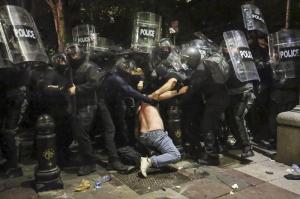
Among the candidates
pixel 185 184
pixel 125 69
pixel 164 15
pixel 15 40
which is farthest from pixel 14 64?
pixel 164 15

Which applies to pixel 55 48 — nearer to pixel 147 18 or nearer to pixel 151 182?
Result: pixel 147 18

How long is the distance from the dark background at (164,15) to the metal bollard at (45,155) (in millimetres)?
4307

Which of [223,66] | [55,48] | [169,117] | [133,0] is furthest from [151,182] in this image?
[133,0]

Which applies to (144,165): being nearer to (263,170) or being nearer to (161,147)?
(161,147)

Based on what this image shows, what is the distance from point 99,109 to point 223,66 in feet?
7.93

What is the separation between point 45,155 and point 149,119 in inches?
76.9

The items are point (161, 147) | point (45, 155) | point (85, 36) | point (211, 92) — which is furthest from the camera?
point (85, 36)

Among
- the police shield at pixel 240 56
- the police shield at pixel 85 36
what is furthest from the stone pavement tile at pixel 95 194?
the police shield at pixel 85 36

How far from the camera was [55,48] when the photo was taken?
930 centimetres

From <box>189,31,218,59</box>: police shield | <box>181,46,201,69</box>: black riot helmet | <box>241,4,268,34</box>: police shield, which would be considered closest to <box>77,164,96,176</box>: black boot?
<box>181,46,201,69</box>: black riot helmet

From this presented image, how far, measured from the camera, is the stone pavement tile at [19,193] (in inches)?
214

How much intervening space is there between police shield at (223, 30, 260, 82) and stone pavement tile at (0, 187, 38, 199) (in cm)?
428

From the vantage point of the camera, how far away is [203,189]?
5758 mm

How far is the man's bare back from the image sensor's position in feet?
21.2
